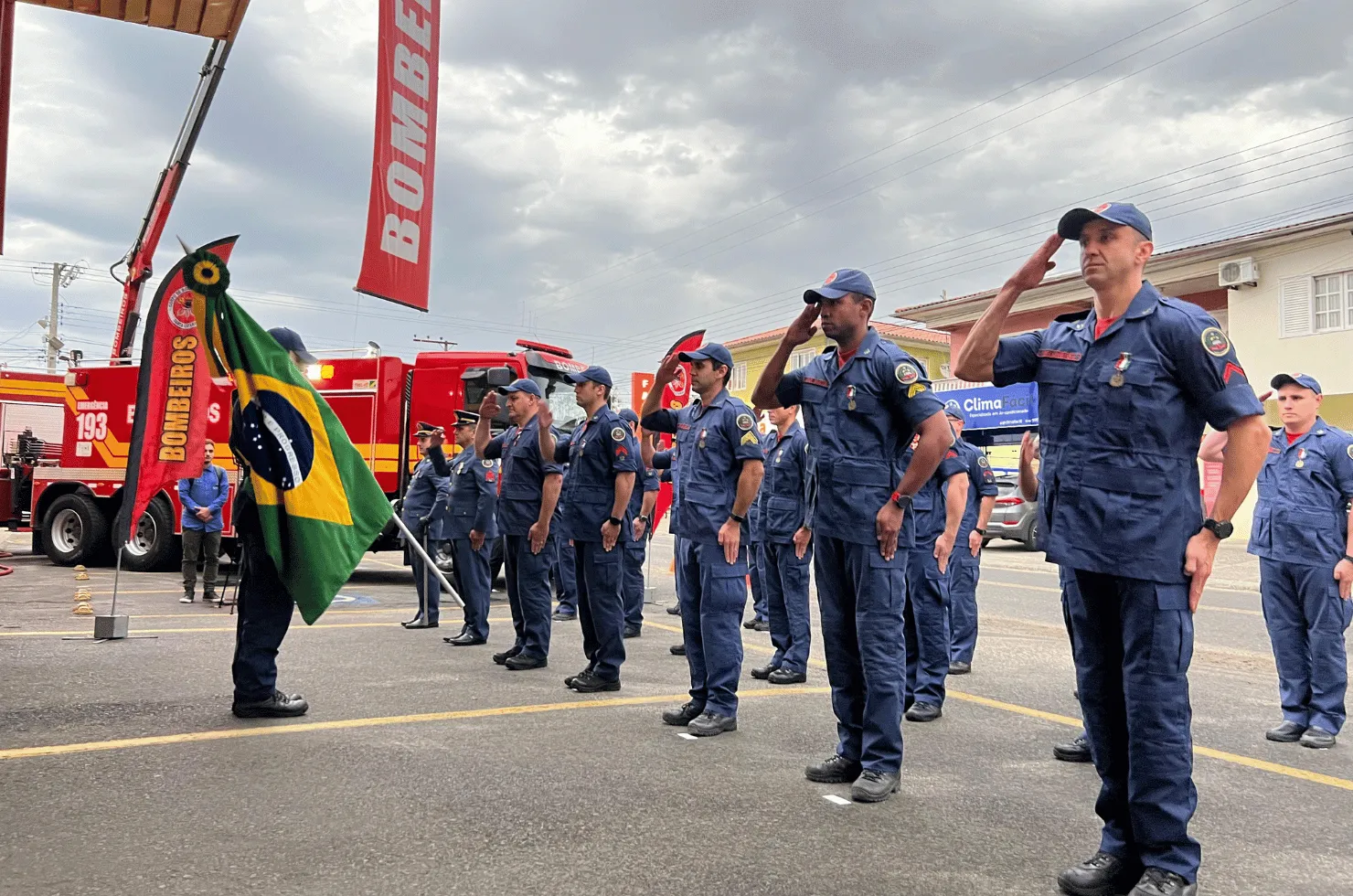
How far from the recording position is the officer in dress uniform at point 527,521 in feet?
22.7

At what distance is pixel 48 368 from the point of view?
1900 inches

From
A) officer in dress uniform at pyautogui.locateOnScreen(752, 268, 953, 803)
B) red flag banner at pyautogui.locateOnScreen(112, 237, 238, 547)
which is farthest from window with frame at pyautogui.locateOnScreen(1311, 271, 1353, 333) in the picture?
red flag banner at pyautogui.locateOnScreen(112, 237, 238, 547)

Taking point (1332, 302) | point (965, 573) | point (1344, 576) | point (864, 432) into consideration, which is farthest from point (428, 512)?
point (1332, 302)

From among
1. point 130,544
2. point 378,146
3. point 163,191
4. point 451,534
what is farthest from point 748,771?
point 163,191

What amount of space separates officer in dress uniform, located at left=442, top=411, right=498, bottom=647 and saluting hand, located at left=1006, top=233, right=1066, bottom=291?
5334 mm

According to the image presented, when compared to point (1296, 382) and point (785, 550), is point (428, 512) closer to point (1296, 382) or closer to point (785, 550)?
point (785, 550)

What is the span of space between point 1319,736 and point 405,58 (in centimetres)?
822

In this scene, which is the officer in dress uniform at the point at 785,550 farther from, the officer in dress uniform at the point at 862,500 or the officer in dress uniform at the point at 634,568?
the officer in dress uniform at the point at 862,500

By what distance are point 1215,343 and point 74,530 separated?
15.3 metres

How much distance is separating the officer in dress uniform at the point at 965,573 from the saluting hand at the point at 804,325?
290 centimetres

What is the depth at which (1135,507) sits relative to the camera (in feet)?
10.00

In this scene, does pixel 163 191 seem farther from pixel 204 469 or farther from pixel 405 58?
pixel 405 58

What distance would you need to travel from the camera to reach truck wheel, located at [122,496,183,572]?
44.5 feet

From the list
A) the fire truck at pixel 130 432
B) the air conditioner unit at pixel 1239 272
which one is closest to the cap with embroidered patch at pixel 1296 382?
the fire truck at pixel 130 432
